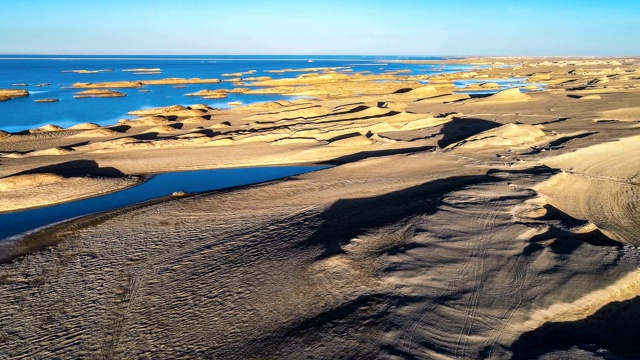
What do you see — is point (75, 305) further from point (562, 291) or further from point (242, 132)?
point (242, 132)

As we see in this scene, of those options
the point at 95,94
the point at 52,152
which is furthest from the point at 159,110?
the point at 95,94

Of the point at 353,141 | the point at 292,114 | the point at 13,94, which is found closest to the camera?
Answer: the point at 353,141

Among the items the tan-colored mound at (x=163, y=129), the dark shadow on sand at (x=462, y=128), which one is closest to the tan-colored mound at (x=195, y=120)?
the tan-colored mound at (x=163, y=129)

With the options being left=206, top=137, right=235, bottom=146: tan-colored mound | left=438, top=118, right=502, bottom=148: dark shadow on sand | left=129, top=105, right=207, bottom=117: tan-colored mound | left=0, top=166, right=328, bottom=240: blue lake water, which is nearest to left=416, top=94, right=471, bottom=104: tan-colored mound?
left=438, top=118, right=502, bottom=148: dark shadow on sand

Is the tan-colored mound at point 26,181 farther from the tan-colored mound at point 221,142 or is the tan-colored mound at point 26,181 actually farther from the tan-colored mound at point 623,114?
the tan-colored mound at point 623,114

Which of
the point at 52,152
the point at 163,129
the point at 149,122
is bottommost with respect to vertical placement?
the point at 52,152

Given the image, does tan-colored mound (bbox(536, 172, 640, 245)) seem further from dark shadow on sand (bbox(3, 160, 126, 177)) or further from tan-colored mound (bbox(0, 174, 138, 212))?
dark shadow on sand (bbox(3, 160, 126, 177))

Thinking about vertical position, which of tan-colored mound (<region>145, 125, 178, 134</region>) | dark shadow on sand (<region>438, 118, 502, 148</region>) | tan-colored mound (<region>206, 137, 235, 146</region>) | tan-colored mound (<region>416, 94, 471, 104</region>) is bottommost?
tan-colored mound (<region>206, 137, 235, 146</region>)

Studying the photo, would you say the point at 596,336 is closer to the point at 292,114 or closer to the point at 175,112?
the point at 292,114
